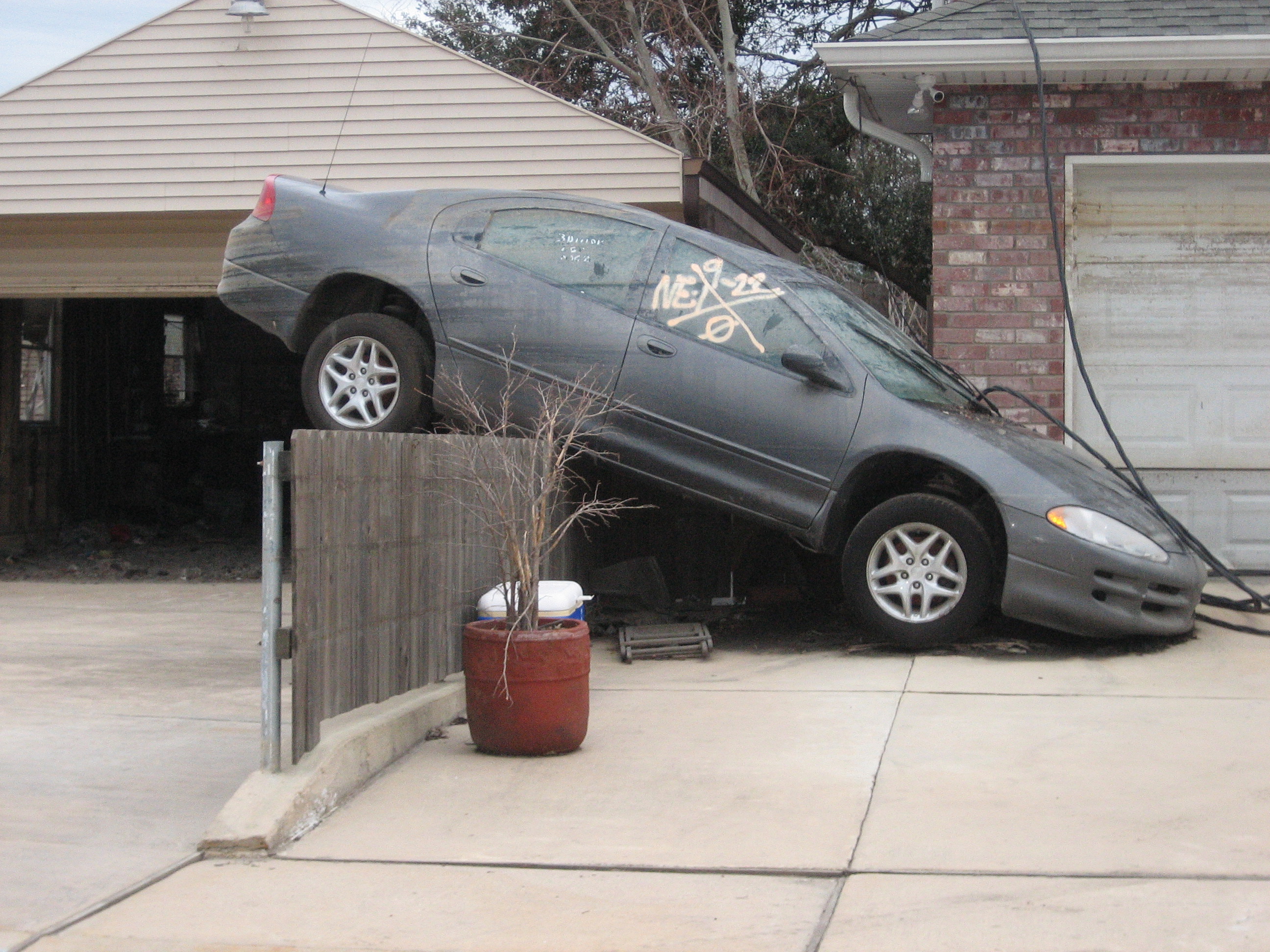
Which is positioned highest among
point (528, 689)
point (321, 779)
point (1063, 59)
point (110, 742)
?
point (1063, 59)

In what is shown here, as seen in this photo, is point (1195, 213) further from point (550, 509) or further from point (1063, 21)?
point (550, 509)

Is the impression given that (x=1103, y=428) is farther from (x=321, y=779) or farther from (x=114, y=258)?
(x=114, y=258)

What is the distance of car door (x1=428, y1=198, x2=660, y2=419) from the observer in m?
7.17

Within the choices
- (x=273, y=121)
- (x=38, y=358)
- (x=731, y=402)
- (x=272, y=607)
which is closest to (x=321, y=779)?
(x=272, y=607)

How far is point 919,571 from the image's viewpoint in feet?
22.2

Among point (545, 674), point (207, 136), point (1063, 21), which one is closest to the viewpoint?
point (545, 674)

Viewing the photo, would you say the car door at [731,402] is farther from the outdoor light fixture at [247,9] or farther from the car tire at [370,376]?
the outdoor light fixture at [247,9]

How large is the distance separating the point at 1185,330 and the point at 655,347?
165 inches

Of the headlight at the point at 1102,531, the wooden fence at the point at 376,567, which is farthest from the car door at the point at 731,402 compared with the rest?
the wooden fence at the point at 376,567

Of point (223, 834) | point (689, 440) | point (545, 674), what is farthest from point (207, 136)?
A: point (223, 834)

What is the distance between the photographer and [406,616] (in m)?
5.39

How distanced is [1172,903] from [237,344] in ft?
51.9

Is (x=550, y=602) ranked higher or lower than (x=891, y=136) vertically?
lower

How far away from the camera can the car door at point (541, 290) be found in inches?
282
